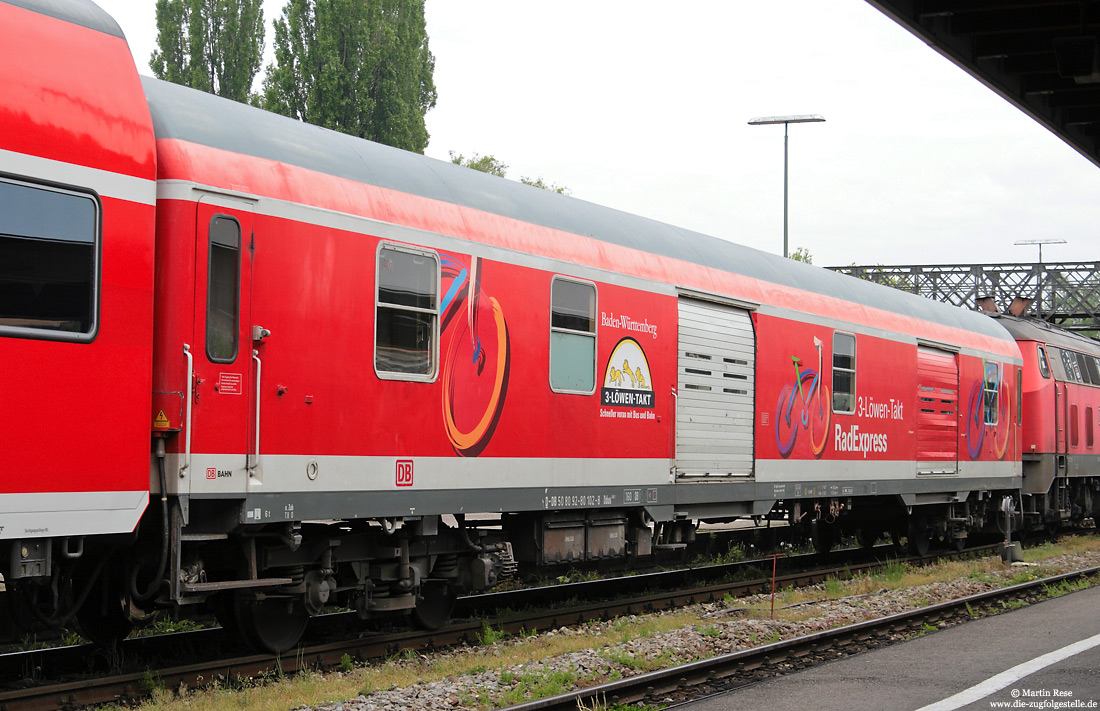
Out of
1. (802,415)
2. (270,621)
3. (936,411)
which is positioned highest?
(936,411)

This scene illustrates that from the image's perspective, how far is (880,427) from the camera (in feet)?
51.5

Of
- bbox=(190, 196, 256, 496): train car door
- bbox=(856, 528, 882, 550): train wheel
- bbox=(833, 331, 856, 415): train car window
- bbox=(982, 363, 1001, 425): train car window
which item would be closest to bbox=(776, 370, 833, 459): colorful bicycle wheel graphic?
bbox=(833, 331, 856, 415): train car window

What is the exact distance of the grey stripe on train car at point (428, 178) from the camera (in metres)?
7.59

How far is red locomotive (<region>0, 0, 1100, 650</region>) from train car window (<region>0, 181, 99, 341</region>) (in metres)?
0.01

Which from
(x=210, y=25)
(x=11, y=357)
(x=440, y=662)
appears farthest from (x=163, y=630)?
(x=210, y=25)

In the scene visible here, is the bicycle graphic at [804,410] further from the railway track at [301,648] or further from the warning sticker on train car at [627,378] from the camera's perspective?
the warning sticker on train car at [627,378]

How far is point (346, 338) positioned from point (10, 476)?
269 centimetres

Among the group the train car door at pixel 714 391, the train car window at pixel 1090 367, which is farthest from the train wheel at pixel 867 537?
the train car window at pixel 1090 367

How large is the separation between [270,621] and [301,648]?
49 cm

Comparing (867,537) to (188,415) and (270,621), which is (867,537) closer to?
(270,621)

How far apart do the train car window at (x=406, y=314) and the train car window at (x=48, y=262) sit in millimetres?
2388

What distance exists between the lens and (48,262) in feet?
21.0

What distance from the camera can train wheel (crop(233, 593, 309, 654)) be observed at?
8.23 meters

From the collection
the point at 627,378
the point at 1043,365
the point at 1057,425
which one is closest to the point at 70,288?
the point at 627,378
